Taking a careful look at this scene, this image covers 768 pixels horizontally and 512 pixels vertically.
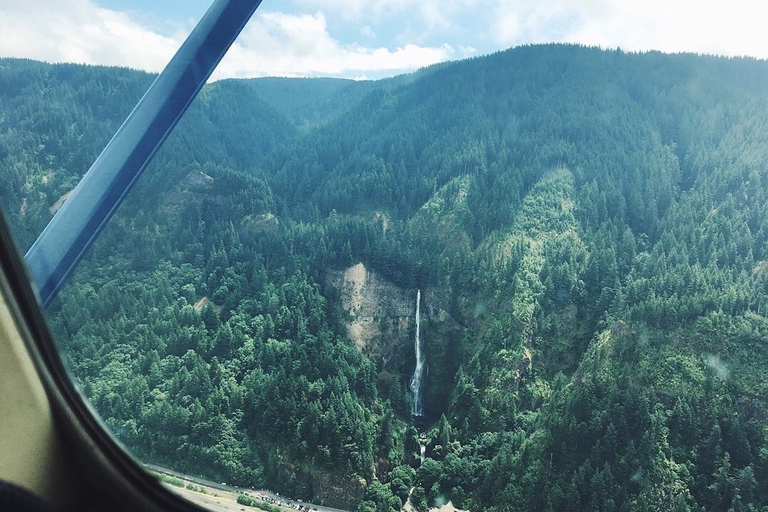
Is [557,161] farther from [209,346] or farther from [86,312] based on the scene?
[86,312]

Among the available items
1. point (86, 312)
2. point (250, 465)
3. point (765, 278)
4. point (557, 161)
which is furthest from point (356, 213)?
point (86, 312)

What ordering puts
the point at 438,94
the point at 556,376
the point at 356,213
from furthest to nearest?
the point at 438,94 → the point at 356,213 → the point at 556,376

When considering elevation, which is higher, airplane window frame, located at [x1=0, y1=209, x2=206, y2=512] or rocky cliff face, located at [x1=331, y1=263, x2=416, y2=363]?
airplane window frame, located at [x1=0, y1=209, x2=206, y2=512]

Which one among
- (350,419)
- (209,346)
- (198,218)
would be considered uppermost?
(198,218)

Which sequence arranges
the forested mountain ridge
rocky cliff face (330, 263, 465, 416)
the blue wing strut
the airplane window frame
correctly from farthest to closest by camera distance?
rocky cliff face (330, 263, 465, 416) < the forested mountain ridge < the blue wing strut < the airplane window frame

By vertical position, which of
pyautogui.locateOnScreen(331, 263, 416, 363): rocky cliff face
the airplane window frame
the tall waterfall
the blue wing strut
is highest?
the blue wing strut

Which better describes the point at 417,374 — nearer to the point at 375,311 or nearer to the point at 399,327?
the point at 399,327

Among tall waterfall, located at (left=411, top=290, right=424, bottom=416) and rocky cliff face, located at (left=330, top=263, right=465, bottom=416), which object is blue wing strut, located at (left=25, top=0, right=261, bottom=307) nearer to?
rocky cliff face, located at (left=330, top=263, right=465, bottom=416)

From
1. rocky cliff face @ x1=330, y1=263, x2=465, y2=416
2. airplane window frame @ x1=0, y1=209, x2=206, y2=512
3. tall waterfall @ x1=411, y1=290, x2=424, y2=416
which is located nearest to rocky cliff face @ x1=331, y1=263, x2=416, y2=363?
rocky cliff face @ x1=330, y1=263, x2=465, y2=416
